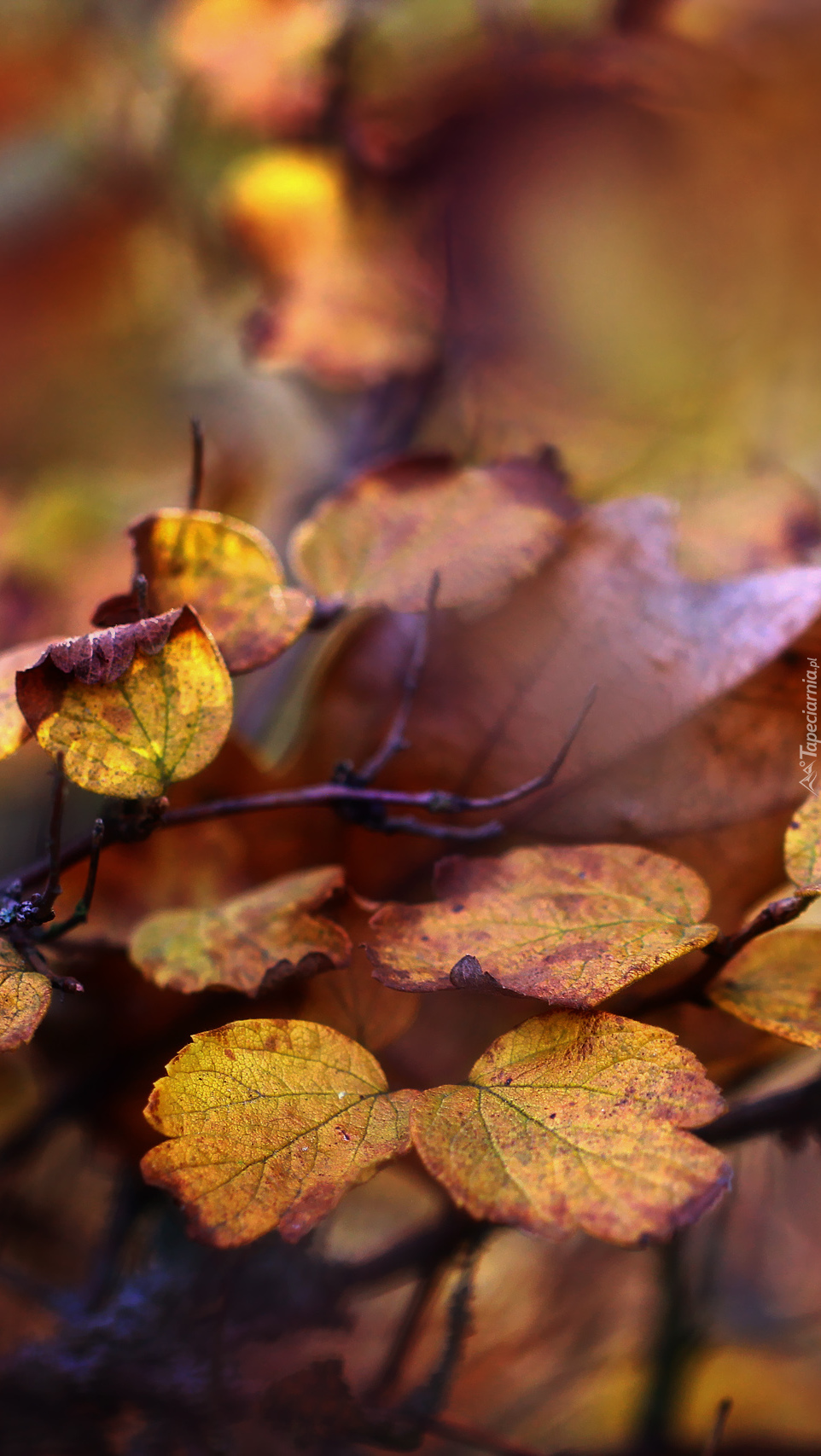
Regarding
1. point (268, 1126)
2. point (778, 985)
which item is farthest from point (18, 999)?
point (778, 985)

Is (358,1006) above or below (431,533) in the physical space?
below

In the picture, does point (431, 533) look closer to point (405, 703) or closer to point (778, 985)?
point (405, 703)

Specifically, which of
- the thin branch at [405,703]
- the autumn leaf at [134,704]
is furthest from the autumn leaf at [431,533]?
the autumn leaf at [134,704]

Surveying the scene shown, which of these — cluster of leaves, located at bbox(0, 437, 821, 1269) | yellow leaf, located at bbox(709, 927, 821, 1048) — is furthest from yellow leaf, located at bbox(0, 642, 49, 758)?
yellow leaf, located at bbox(709, 927, 821, 1048)

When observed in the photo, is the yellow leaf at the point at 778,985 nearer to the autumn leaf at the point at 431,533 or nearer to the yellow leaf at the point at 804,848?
the yellow leaf at the point at 804,848

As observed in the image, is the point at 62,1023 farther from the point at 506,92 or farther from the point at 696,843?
the point at 506,92

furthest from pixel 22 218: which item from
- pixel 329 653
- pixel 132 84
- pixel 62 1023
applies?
pixel 62 1023

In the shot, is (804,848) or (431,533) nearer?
(804,848)

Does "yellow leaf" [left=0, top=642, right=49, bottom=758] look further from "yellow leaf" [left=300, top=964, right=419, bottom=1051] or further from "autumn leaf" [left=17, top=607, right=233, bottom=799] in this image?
"yellow leaf" [left=300, top=964, right=419, bottom=1051]
